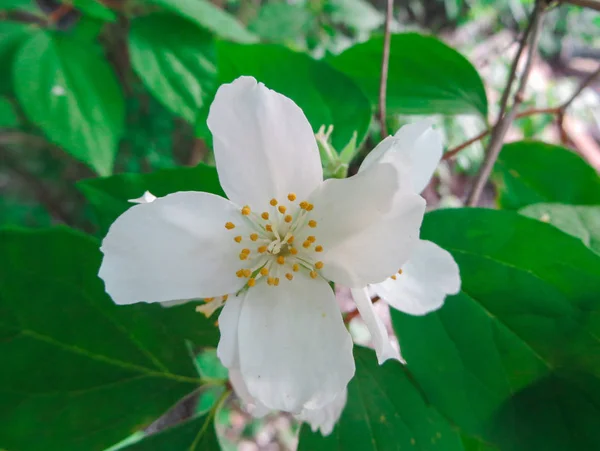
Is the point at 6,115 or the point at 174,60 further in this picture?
the point at 6,115

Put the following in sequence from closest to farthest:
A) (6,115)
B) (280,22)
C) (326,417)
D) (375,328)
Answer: (375,328)
(326,417)
(6,115)
(280,22)

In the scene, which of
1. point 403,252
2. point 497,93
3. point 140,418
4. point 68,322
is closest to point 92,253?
point 68,322

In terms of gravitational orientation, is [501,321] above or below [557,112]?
below

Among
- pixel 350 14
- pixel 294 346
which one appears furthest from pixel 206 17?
pixel 350 14

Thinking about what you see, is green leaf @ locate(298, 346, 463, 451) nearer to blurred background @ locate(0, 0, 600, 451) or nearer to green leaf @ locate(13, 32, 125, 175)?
blurred background @ locate(0, 0, 600, 451)

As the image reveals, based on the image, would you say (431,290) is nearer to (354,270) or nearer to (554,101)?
(354,270)

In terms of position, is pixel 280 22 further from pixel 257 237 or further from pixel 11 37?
pixel 257 237

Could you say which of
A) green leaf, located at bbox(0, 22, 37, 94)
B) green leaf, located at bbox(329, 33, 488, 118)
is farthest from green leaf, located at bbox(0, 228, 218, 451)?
green leaf, located at bbox(0, 22, 37, 94)
